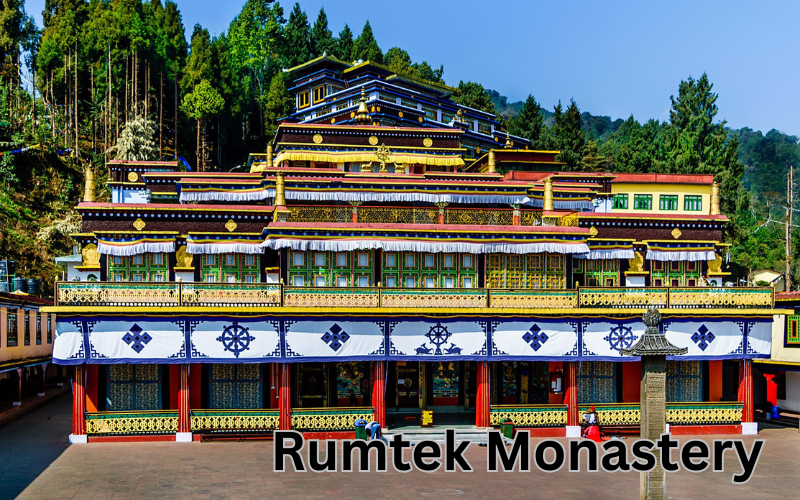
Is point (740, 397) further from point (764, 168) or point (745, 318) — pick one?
point (764, 168)

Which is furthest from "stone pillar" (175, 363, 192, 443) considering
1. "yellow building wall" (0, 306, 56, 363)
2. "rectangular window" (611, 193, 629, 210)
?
"rectangular window" (611, 193, 629, 210)

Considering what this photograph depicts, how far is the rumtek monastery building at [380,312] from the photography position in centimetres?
2938

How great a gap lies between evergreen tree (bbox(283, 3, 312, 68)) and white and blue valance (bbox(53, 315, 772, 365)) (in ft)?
236

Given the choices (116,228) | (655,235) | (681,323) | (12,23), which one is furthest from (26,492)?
(12,23)

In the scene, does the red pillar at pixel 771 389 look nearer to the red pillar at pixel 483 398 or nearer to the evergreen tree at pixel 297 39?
the red pillar at pixel 483 398

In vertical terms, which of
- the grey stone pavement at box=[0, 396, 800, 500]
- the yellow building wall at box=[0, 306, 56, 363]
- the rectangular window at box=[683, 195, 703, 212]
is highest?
the rectangular window at box=[683, 195, 703, 212]

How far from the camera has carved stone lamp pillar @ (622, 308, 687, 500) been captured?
18500 millimetres

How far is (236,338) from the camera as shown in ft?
97.7

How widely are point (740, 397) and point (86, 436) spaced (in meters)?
24.9

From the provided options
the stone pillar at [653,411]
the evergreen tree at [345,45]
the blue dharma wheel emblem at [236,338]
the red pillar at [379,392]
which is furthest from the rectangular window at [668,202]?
the evergreen tree at [345,45]

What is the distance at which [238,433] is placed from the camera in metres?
29.4

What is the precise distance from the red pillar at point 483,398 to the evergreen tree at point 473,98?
63763 millimetres

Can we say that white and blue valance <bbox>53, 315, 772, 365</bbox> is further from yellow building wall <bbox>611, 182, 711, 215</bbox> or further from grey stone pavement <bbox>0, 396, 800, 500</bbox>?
yellow building wall <bbox>611, 182, 711, 215</bbox>

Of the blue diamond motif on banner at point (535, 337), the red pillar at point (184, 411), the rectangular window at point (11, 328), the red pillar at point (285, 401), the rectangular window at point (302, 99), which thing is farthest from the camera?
the rectangular window at point (302, 99)
